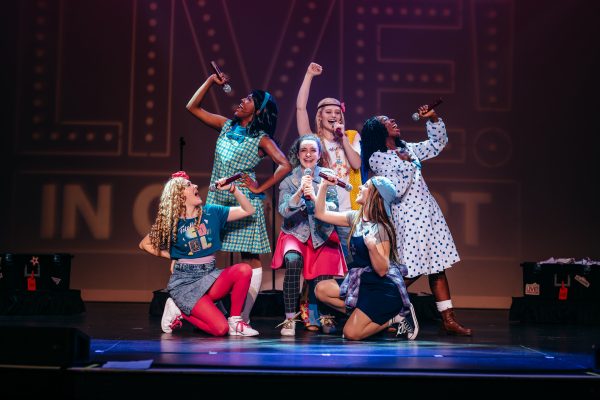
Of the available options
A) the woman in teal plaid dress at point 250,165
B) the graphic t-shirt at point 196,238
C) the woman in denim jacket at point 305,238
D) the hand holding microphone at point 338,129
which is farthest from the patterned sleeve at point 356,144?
the graphic t-shirt at point 196,238

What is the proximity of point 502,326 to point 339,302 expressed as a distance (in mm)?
1519

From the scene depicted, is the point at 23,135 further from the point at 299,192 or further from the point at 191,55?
the point at 299,192

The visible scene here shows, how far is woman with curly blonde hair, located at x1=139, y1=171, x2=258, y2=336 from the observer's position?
14.8 feet

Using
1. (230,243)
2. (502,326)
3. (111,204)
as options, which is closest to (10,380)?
(230,243)

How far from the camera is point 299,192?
4.63 m

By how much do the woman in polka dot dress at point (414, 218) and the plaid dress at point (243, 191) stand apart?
2.57 ft

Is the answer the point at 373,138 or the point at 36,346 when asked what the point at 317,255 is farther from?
the point at 36,346

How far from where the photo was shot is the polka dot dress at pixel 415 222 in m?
4.57

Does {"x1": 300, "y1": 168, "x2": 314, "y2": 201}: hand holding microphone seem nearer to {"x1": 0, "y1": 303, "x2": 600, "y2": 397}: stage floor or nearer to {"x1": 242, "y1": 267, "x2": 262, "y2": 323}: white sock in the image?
{"x1": 242, "y1": 267, "x2": 262, "y2": 323}: white sock

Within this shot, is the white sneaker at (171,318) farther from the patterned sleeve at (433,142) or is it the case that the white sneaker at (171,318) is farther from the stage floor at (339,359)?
the patterned sleeve at (433,142)

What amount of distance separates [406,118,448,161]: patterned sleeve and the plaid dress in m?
1.08

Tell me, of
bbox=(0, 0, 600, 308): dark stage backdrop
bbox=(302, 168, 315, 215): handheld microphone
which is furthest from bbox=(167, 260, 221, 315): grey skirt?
bbox=(0, 0, 600, 308): dark stage backdrop

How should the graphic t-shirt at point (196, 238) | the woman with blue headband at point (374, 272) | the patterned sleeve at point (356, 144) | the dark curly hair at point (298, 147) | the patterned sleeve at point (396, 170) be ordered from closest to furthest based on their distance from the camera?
the woman with blue headband at point (374, 272) < the graphic t-shirt at point (196, 238) < the patterned sleeve at point (396, 170) < the dark curly hair at point (298, 147) < the patterned sleeve at point (356, 144)

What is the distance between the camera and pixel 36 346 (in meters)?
2.90
